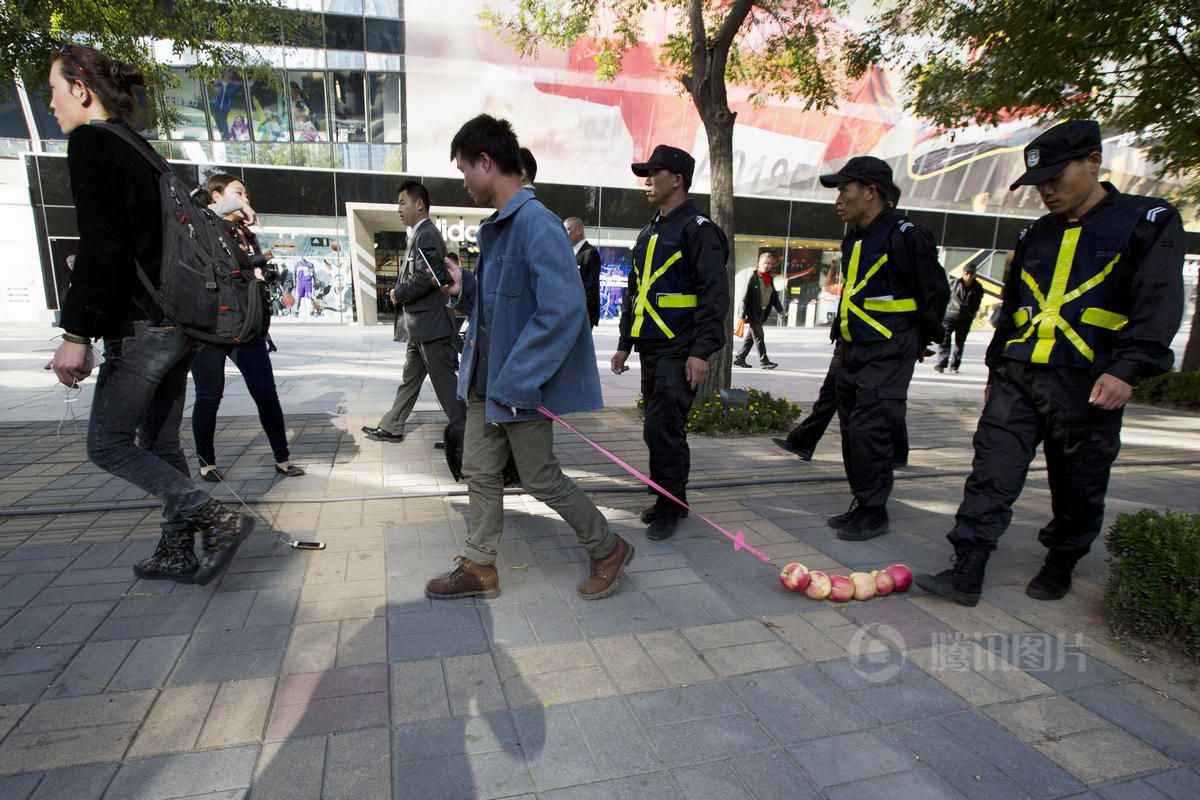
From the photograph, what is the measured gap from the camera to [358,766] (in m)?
1.92

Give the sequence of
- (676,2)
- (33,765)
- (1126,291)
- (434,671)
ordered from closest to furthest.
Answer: (33,765) < (434,671) < (1126,291) < (676,2)

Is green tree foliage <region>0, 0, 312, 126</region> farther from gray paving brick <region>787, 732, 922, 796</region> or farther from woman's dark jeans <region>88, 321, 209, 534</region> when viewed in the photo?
gray paving brick <region>787, 732, 922, 796</region>

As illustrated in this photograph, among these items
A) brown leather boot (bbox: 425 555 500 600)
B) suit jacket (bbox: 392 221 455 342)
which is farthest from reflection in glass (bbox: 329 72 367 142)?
brown leather boot (bbox: 425 555 500 600)

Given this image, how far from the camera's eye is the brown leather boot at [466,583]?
291 centimetres

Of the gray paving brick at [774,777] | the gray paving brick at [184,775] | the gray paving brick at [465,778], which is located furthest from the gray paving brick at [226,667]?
the gray paving brick at [774,777]

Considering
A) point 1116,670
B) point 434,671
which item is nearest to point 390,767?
point 434,671

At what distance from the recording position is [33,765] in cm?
191

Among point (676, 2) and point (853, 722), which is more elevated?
point (676, 2)

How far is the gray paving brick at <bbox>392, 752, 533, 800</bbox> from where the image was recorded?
183cm

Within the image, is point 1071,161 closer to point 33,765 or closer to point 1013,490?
point 1013,490

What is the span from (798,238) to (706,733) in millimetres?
22017

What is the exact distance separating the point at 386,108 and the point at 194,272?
58.9 ft

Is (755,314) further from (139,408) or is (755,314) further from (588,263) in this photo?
(139,408)

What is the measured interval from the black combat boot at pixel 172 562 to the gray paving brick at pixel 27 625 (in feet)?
1.08
